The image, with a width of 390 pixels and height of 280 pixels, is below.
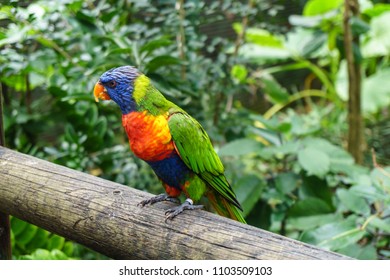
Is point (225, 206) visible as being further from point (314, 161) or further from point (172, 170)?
point (314, 161)

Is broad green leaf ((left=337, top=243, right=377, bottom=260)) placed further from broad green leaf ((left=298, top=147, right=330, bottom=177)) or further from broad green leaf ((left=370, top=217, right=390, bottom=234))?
broad green leaf ((left=298, top=147, right=330, bottom=177))

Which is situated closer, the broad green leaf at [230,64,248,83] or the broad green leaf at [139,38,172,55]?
the broad green leaf at [139,38,172,55]

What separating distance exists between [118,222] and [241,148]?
77cm

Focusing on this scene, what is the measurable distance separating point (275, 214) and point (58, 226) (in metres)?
0.87

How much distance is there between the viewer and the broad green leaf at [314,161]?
5.56ft

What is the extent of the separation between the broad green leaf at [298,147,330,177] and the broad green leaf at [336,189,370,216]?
0.38 ft

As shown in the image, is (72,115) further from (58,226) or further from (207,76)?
(58,226)

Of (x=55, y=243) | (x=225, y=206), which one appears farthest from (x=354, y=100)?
(x=55, y=243)

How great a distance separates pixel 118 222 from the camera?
1.11m

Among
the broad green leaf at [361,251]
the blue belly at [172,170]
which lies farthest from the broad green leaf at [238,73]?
the blue belly at [172,170]

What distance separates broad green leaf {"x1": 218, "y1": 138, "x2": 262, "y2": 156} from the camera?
178 centimetres

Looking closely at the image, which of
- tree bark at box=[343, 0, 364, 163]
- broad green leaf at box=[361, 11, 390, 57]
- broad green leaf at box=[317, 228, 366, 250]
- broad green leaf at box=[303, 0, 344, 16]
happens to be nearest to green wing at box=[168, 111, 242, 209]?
broad green leaf at box=[317, 228, 366, 250]
